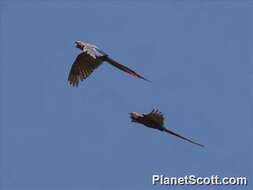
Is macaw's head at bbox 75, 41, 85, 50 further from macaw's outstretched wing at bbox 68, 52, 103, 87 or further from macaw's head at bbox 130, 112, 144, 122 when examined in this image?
macaw's head at bbox 130, 112, 144, 122

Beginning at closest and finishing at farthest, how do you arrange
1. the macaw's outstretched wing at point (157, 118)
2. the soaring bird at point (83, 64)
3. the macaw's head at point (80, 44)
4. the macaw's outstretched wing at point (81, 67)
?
the macaw's outstretched wing at point (157, 118), the soaring bird at point (83, 64), the macaw's head at point (80, 44), the macaw's outstretched wing at point (81, 67)

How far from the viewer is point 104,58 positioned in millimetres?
8992

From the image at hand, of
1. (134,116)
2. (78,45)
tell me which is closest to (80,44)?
(78,45)

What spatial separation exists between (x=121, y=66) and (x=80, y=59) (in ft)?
5.32

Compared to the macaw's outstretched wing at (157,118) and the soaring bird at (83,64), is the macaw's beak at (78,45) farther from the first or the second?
the macaw's outstretched wing at (157,118)

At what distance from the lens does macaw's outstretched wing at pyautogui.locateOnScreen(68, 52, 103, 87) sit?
32.3ft

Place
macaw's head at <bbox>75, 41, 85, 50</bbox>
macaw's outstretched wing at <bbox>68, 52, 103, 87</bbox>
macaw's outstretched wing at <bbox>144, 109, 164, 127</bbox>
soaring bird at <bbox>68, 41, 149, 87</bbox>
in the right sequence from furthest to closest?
macaw's outstretched wing at <bbox>68, 52, 103, 87</bbox> < macaw's head at <bbox>75, 41, 85, 50</bbox> < soaring bird at <bbox>68, 41, 149, 87</bbox> < macaw's outstretched wing at <bbox>144, 109, 164, 127</bbox>

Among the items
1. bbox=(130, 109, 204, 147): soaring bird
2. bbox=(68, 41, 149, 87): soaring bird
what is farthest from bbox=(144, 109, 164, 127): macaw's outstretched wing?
bbox=(68, 41, 149, 87): soaring bird

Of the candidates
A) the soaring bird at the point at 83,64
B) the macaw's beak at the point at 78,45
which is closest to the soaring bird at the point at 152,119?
the soaring bird at the point at 83,64

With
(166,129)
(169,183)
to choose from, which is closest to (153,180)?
(169,183)

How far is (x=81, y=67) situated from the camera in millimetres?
9922

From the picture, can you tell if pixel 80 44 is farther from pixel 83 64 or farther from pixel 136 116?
pixel 136 116

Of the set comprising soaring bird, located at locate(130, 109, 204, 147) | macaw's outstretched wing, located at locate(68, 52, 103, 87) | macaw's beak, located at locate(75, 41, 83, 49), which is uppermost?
macaw's beak, located at locate(75, 41, 83, 49)

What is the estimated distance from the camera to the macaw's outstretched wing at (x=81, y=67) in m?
9.84
